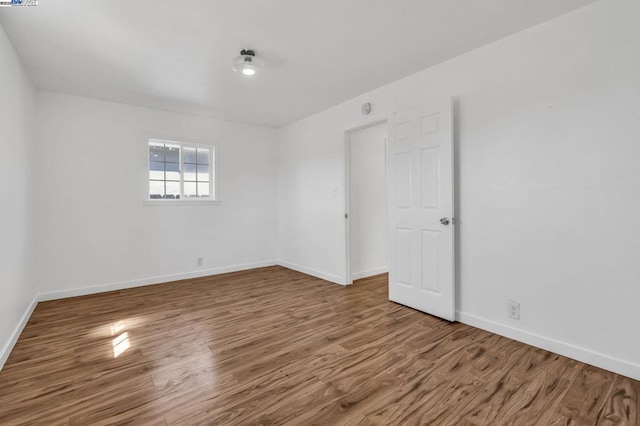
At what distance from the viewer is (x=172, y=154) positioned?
4691 millimetres

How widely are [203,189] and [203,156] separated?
0.55 m

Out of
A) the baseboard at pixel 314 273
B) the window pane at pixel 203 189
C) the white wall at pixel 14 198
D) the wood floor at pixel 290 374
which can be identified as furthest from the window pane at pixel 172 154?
the baseboard at pixel 314 273

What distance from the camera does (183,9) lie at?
214cm

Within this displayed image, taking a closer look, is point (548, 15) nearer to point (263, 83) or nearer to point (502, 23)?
point (502, 23)

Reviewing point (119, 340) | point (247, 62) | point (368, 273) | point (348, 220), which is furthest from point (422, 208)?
point (119, 340)

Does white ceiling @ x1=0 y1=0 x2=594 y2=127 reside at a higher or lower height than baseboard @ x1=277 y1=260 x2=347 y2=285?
higher

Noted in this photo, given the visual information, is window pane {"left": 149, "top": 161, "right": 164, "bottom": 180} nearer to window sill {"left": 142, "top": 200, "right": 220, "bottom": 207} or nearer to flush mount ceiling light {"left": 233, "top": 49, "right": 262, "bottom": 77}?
window sill {"left": 142, "top": 200, "right": 220, "bottom": 207}

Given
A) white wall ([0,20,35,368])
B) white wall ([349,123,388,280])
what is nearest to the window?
white wall ([0,20,35,368])

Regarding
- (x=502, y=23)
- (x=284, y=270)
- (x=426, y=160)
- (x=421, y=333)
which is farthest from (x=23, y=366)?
(x=502, y=23)

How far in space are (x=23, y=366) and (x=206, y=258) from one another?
2740 millimetres

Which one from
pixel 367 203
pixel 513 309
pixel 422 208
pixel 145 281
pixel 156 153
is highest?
pixel 156 153

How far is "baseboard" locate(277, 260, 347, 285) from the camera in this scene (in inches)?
170

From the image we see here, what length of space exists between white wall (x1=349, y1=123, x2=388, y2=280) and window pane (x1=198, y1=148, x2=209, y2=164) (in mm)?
2416

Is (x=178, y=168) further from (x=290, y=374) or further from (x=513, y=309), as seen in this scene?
(x=513, y=309)
